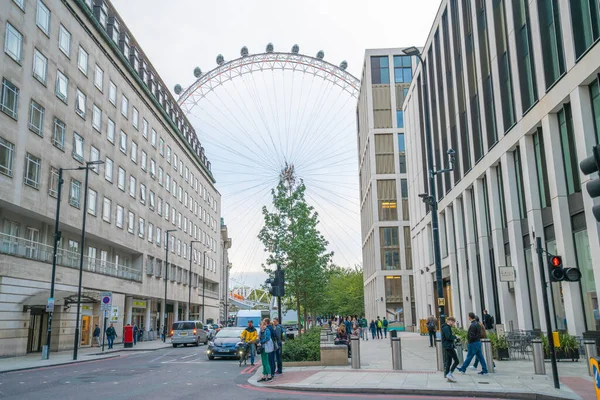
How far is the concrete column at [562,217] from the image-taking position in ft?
70.4

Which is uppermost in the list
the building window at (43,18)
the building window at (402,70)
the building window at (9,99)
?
the building window at (402,70)

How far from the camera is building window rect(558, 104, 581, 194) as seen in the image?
21734 millimetres

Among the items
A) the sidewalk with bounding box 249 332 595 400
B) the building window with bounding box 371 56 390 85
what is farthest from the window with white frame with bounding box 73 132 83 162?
the building window with bounding box 371 56 390 85

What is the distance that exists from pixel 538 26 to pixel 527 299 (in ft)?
42.1

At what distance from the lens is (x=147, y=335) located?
59.8m

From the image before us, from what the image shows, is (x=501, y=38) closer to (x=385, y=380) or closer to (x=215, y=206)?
(x=385, y=380)

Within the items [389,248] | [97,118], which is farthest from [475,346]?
[389,248]

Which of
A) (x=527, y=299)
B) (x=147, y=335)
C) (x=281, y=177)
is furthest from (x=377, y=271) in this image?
(x=527, y=299)

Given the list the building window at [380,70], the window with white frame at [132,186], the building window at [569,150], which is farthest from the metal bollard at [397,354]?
the building window at [380,70]

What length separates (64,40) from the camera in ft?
130

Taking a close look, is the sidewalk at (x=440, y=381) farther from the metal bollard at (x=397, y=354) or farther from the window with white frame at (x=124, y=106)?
the window with white frame at (x=124, y=106)

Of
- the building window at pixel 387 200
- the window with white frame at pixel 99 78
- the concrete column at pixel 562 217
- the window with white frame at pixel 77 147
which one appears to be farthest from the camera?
the building window at pixel 387 200

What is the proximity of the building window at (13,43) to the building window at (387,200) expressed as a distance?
50.4 metres

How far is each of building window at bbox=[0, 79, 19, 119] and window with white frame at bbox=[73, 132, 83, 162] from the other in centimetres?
849
